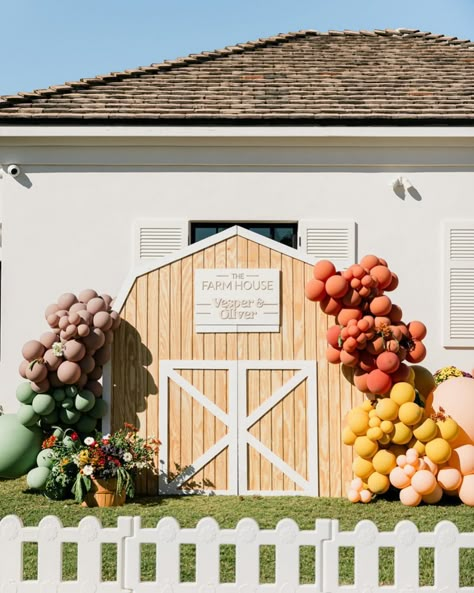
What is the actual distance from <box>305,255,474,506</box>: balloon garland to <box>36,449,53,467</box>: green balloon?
9.05 ft

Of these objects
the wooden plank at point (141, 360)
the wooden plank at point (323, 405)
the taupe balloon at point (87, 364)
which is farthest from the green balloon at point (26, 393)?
the wooden plank at point (323, 405)

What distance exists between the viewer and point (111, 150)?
10.7 meters

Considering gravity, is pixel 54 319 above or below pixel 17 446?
above

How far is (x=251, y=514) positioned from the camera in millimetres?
6727

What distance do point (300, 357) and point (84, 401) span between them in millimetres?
2111

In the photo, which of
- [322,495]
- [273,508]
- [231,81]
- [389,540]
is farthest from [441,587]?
Result: [231,81]

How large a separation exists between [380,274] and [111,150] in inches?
182

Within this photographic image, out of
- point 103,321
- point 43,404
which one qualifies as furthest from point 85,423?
point 103,321

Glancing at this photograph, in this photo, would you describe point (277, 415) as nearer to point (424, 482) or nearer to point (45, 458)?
point (424, 482)

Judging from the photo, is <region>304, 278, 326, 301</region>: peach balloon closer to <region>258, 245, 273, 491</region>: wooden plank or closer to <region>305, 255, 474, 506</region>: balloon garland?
<region>305, 255, 474, 506</region>: balloon garland

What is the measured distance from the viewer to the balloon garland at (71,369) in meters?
7.74

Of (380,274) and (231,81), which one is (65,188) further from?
(380,274)

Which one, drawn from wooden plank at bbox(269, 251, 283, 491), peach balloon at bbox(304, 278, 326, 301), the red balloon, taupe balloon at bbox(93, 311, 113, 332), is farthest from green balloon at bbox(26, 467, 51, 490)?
the red balloon

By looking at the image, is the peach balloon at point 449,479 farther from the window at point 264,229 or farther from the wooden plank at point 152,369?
the window at point 264,229
